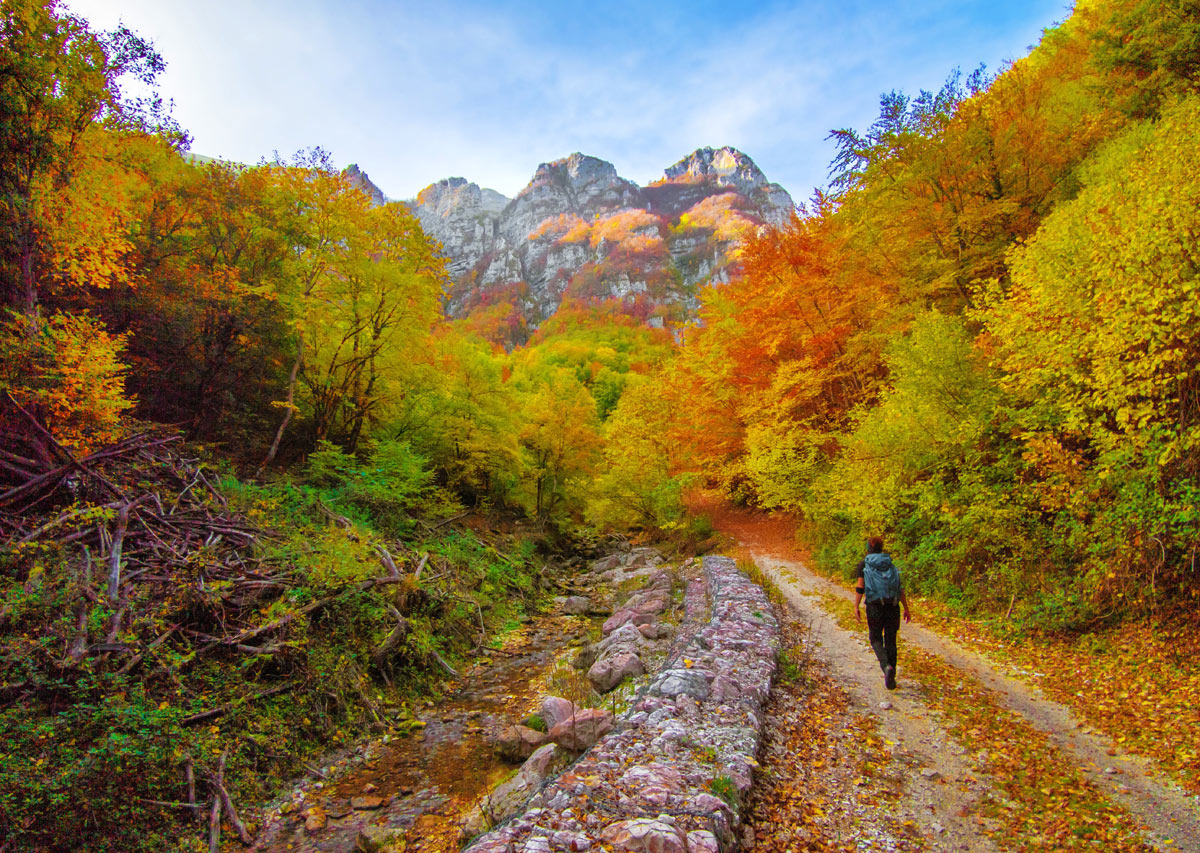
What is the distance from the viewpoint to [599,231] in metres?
→ 122

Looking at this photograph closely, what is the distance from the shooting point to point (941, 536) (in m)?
10.1

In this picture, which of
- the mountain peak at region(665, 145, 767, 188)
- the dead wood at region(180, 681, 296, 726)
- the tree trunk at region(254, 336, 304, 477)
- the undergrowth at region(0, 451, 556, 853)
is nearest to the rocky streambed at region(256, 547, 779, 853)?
the undergrowth at region(0, 451, 556, 853)

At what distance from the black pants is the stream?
4567mm

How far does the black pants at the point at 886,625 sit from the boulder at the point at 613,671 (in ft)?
11.9

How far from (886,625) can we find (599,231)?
12650 cm

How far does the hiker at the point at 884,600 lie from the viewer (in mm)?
6039

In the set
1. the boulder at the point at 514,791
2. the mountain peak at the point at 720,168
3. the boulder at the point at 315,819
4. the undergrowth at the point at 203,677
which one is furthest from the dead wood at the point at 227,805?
the mountain peak at the point at 720,168

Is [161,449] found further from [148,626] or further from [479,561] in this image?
[479,561]

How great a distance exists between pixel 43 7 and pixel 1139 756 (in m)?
17.4

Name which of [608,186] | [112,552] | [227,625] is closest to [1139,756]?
[227,625]

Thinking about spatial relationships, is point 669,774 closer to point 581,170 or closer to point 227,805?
point 227,805

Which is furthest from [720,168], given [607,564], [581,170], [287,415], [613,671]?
[613,671]

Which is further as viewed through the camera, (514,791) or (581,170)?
(581,170)

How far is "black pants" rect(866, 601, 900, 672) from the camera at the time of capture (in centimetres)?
608
